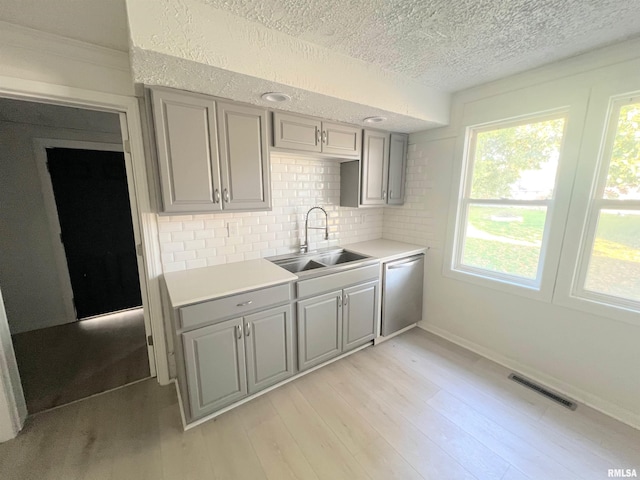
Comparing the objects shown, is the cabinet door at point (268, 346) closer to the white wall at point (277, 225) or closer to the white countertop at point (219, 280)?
the white countertop at point (219, 280)

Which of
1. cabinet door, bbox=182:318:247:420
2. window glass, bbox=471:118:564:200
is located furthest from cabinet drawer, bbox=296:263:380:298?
window glass, bbox=471:118:564:200

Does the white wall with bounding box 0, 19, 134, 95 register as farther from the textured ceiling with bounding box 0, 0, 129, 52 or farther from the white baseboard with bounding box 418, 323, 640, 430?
the white baseboard with bounding box 418, 323, 640, 430

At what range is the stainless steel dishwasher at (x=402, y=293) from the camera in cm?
262

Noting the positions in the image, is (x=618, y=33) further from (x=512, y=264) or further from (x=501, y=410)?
A: (x=501, y=410)

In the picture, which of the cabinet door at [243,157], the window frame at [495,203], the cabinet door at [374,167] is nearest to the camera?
the cabinet door at [243,157]

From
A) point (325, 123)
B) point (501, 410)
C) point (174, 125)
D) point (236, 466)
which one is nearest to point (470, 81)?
point (325, 123)

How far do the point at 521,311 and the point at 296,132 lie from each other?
250 cm

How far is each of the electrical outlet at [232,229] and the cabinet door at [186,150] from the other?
0.41 m

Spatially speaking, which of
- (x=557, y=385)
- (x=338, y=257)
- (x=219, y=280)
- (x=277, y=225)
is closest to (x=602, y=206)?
(x=557, y=385)

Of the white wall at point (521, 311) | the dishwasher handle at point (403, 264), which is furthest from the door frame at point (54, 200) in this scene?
the white wall at point (521, 311)

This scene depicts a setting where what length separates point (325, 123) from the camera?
2.27 meters

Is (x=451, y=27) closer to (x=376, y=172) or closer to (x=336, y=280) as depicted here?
(x=376, y=172)

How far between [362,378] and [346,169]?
6.74 ft

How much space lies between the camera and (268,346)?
6.32 ft
